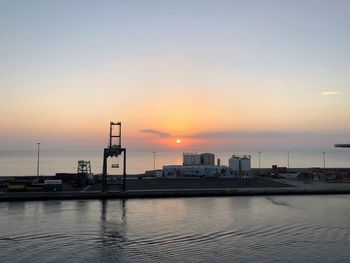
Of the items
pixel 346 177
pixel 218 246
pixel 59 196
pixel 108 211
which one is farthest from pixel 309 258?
pixel 346 177

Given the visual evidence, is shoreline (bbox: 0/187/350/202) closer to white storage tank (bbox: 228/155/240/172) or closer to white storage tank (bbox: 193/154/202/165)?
white storage tank (bbox: 228/155/240/172)

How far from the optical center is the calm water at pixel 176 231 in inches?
1139

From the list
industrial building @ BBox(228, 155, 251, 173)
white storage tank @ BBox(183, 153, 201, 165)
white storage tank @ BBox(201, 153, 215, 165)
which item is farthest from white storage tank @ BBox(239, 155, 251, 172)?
white storage tank @ BBox(183, 153, 201, 165)

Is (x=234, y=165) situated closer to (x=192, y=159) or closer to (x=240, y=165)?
(x=240, y=165)

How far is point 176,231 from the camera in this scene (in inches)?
1432

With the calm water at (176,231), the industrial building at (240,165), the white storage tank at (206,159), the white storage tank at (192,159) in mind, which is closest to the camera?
the calm water at (176,231)

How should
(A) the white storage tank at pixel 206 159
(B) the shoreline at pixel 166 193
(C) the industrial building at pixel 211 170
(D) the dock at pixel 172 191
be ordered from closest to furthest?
(B) the shoreline at pixel 166 193 → (D) the dock at pixel 172 191 → (C) the industrial building at pixel 211 170 → (A) the white storage tank at pixel 206 159

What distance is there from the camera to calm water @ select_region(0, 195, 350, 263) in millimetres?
28922

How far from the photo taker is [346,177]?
78438 millimetres

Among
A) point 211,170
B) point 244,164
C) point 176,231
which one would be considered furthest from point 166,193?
point 244,164

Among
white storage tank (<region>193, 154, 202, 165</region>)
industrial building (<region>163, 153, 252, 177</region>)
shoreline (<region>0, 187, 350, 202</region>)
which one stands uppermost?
white storage tank (<region>193, 154, 202, 165</region>)

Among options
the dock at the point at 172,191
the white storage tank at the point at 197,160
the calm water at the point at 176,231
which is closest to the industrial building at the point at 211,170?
the white storage tank at the point at 197,160

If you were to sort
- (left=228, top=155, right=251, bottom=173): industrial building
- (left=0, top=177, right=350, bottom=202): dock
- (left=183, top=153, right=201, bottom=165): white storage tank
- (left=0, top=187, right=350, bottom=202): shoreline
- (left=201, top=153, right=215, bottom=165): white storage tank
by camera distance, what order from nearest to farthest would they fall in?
1. (left=0, top=187, right=350, bottom=202): shoreline
2. (left=0, top=177, right=350, bottom=202): dock
3. (left=228, top=155, right=251, bottom=173): industrial building
4. (left=201, top=153, right=215, bottom=165): white storage tank
5. (left=183, top=153, right=201, bottom=165): white storage tank

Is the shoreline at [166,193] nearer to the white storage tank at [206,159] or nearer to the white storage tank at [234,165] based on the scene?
the white storage tank at [234,165]
